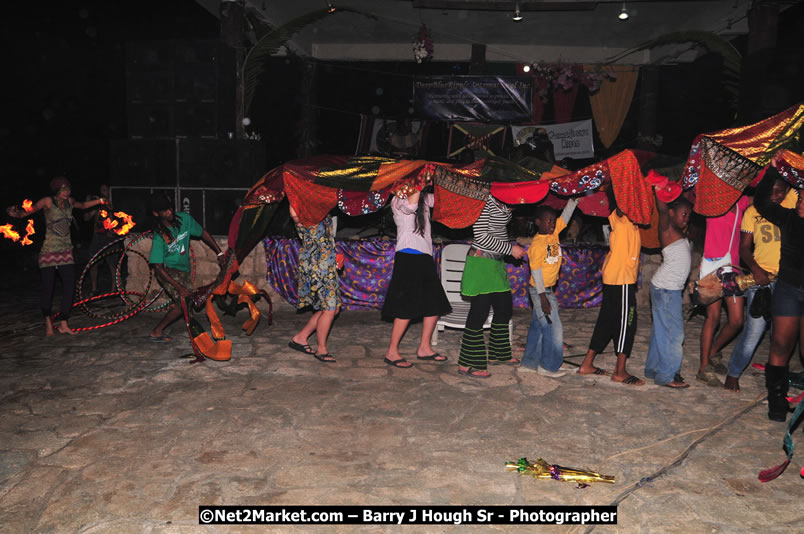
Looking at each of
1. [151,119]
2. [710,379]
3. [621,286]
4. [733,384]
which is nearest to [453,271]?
[621,286]

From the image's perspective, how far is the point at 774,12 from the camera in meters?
8.90

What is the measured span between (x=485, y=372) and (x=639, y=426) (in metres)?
1.54

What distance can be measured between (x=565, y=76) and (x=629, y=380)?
370 inches

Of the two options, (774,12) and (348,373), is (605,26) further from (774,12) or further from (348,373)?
(348,373)

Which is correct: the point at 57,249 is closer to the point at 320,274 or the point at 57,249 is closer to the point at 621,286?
the point at 320,274

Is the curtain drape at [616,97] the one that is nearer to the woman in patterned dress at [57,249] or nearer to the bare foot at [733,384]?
the bare foot at [733,384]

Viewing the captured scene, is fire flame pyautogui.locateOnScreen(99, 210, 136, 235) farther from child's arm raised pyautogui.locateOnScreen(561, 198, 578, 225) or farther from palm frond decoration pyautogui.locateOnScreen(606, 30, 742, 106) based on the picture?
palm frond decoration pyautogui.locateOnScreen(606, 30, 742, 106)

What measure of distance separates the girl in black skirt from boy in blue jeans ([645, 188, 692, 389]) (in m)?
2.06

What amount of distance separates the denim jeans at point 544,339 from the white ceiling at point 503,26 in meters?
6.72

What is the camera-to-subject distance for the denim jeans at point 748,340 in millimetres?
4996

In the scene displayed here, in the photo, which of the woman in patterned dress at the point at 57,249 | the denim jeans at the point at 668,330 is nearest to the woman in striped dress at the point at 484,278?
the denim jeans at the point at 668,330

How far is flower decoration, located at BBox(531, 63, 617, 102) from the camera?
12922 millimetres

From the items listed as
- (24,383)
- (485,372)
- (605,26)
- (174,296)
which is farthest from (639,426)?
(605,26)

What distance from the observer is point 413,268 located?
18.7 ft
